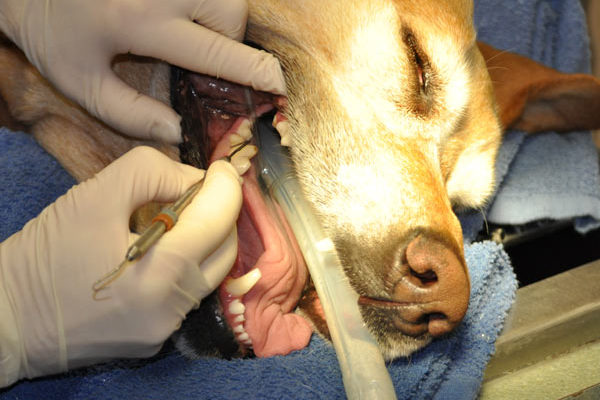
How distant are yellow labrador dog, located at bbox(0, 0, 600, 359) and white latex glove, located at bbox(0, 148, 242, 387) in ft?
0.77

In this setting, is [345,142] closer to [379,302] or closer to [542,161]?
[379,302]

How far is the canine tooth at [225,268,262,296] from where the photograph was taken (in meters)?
1.31

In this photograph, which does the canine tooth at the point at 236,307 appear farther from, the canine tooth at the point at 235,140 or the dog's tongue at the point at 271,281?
the canine tooth at the point at 235,140

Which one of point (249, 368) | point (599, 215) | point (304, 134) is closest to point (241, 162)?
point (304, 134)

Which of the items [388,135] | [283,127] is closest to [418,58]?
[388,135]

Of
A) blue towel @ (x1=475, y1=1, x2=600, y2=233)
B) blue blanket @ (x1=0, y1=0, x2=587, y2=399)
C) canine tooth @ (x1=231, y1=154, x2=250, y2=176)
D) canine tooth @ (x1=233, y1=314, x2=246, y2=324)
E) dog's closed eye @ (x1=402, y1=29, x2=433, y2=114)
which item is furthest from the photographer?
blue towel @ (x1=475, y1=1, x2=600, y2=233)

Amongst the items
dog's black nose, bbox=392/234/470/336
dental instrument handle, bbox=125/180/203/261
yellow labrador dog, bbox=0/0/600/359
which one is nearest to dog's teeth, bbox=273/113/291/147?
yellow labrador dog, bbox=0/0/600/359

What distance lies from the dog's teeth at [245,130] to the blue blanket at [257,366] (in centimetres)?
44

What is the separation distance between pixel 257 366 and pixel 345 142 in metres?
0.58

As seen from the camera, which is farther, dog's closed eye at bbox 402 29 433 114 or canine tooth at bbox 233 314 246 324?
dog's closed eye at bbox 402 29 433 114

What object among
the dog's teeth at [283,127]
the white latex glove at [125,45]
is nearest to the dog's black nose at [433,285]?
the dog's teeth at [283,127]

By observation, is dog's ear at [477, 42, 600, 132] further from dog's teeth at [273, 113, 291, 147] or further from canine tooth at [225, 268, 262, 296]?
canine tooth at [225, 268, 262, 296]

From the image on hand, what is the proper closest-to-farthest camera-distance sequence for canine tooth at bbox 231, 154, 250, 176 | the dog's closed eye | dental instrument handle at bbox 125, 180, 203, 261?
dental instrument handle at bbox 125, 180, 203, 261 < canine tooth at bbox 231, 154, 250, 176 < the dog's closed eye

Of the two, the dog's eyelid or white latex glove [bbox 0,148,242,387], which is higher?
the dog's eyelid
